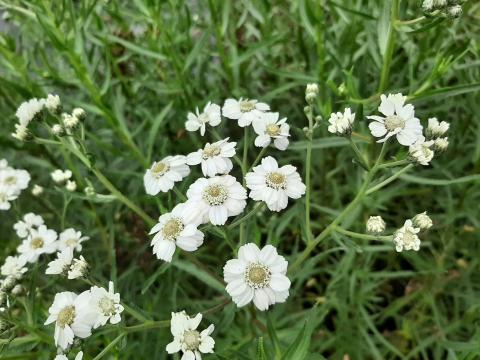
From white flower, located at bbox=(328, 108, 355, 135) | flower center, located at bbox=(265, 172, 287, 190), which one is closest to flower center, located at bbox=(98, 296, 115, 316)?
flower center, located at bbox=(265, 172, 287, 190)

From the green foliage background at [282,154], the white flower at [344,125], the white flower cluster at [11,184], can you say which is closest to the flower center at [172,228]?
the green foliage background at [282,154]

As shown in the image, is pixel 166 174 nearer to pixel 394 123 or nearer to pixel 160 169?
pixel 160 169

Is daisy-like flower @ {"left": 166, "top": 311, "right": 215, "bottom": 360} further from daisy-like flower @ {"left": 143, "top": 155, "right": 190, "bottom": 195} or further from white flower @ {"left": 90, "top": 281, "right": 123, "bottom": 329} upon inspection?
Result: daisy-like flower @ {"left": 143, "top": 155, "right": 190, "bottom": 195}

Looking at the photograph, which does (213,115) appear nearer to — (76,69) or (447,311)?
(76,69)

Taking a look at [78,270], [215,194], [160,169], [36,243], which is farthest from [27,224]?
[215,194]

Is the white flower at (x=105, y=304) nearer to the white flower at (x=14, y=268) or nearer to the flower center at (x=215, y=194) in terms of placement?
the flower center at (x=215, y=194)

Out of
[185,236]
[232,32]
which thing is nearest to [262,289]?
[185,236]
